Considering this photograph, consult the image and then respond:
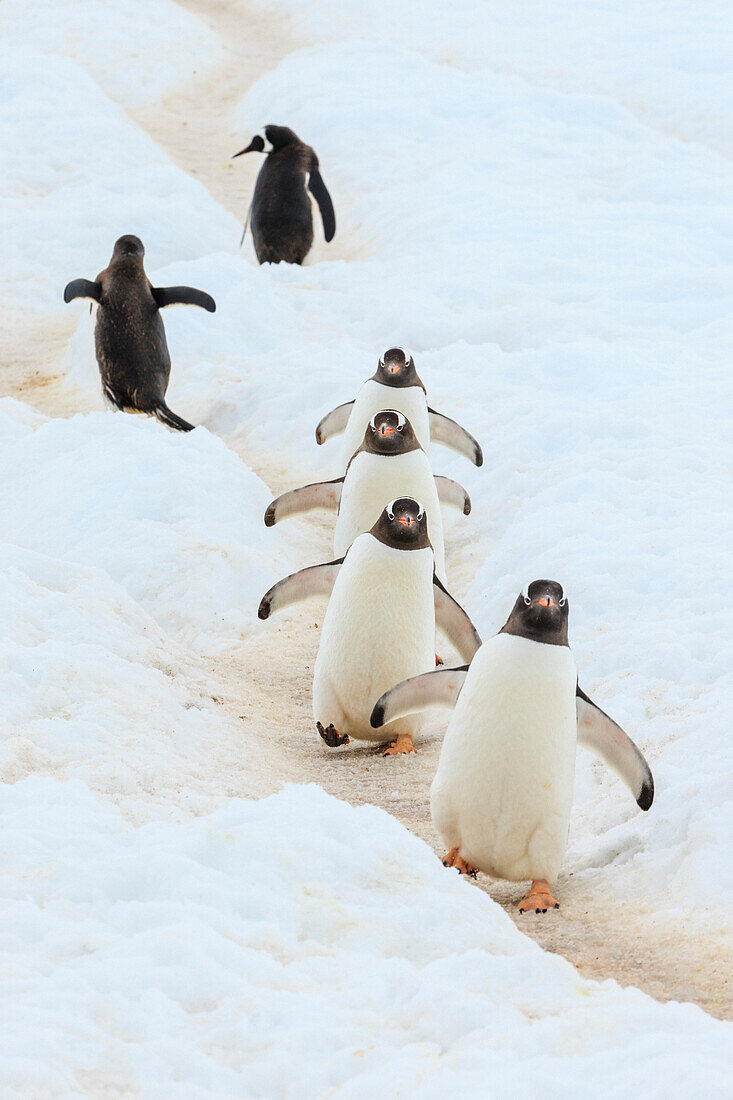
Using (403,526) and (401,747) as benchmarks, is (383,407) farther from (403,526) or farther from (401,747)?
(401,747)

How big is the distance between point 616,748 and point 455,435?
121 inches

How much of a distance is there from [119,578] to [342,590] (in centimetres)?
137

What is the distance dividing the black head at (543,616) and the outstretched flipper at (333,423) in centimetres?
320

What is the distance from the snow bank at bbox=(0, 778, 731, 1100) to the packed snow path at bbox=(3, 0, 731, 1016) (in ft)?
1.53

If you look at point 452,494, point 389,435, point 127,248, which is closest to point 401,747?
point 389,435

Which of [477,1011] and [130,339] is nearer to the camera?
[477,1011]

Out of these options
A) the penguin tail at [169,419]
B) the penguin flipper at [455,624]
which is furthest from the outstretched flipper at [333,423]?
the penguin flipper at [455,624]

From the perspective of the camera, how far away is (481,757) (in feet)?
11.3

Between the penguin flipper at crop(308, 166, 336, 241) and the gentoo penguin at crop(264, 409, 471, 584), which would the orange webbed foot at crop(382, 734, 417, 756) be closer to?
the gentoo penguin at crop(264, 409, 471, 584)

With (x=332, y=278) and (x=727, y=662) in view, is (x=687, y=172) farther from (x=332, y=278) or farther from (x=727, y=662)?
(x=727, y=662)

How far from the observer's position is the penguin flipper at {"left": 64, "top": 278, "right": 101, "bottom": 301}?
7785mm

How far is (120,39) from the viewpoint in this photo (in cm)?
1603

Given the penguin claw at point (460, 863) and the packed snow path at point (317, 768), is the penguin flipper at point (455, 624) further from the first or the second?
the penguin claw at point (460, 863)

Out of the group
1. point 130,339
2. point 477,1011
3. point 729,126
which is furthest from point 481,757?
point 729,126
